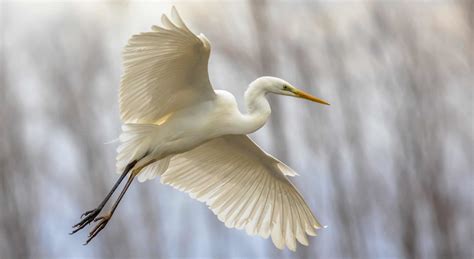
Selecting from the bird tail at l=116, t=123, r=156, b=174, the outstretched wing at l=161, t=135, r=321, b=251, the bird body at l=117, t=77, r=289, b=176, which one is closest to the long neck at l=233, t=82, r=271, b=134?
the bird body at l=117, t=77, r=289, b=176

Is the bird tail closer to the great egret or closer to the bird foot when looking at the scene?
the great egret

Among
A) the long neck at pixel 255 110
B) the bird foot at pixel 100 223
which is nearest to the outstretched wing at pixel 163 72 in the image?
the long neck at pixel 255 110

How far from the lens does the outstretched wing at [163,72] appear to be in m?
4.05

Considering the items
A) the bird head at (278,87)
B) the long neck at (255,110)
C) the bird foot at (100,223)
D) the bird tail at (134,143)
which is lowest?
the bird foot at (100,223)

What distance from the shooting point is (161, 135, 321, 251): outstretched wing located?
16.8 ft

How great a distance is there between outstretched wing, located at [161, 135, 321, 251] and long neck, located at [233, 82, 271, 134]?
57 cm

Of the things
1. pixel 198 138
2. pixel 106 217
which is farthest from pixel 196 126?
pixel 106 217

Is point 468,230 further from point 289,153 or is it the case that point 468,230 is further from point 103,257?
point 103,257

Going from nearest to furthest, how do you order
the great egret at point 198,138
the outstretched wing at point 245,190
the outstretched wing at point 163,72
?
the outstretched wing at point 163,72, the great egret at point 198,138, the outstretched wing at point 245,190

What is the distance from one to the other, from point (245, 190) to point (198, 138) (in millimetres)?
804

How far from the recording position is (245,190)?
5246 mm

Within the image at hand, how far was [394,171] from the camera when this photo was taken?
9.18 m

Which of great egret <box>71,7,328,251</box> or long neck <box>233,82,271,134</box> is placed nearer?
great egret <box>71,7,328,251</box>

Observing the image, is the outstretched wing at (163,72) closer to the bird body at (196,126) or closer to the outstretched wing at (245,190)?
the bird body at (196,126)
